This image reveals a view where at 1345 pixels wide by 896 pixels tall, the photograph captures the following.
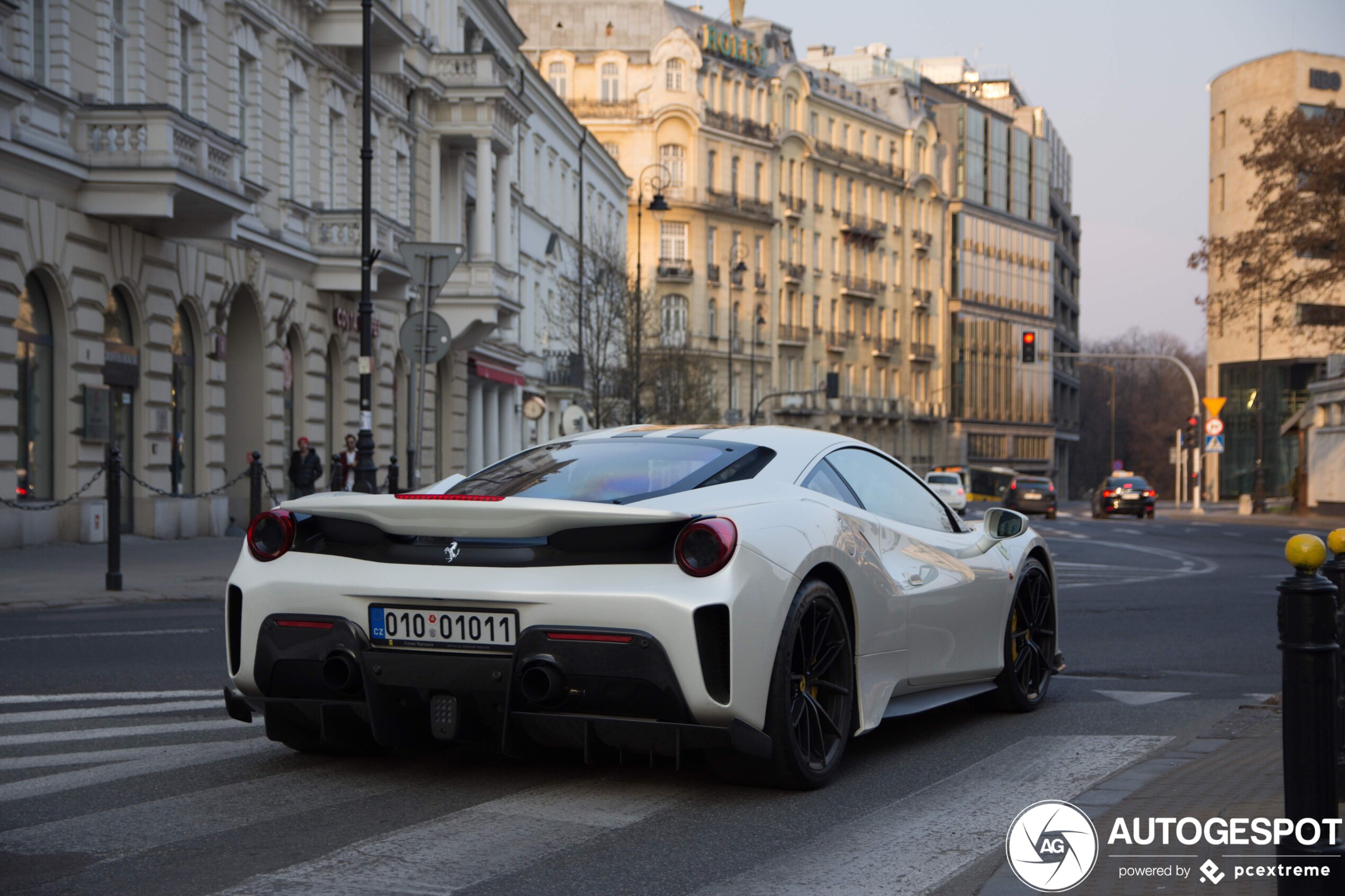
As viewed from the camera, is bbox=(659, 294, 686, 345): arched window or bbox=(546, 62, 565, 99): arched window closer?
bbox=(659, 294, 686, 345): arched window

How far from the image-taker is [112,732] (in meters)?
6.77

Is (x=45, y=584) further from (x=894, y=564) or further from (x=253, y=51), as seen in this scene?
(x=253, y=51)

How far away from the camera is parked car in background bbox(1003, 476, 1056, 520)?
5603cm

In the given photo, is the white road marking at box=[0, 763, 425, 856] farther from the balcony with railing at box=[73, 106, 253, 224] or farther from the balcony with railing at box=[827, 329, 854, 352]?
the balcony with railing at box=[827, 329, 854, 352]

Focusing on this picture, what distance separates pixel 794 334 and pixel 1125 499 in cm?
4496

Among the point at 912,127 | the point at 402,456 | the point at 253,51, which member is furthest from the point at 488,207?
the point at 912,127

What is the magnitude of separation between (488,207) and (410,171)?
11.0ft

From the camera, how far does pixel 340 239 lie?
31.4 metres

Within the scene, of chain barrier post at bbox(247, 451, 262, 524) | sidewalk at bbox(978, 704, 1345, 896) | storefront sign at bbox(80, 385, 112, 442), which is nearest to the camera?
sidewalk at bbox(978, 704, 1345, 896)

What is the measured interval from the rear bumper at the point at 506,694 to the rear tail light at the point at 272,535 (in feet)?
0.85

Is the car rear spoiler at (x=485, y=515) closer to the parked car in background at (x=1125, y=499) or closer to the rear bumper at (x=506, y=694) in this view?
the rear bumper at (x=506, y=694)

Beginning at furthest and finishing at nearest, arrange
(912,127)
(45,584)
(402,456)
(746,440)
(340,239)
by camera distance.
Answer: (912,127), (402,456), (340,239), (45,584), (746,440)

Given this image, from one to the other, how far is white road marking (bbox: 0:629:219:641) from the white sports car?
541 centimetres

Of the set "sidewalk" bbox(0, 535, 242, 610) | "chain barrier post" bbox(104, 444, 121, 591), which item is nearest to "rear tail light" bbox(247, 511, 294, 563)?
"sidewalk" bbox(0, 535, 242, 610)
